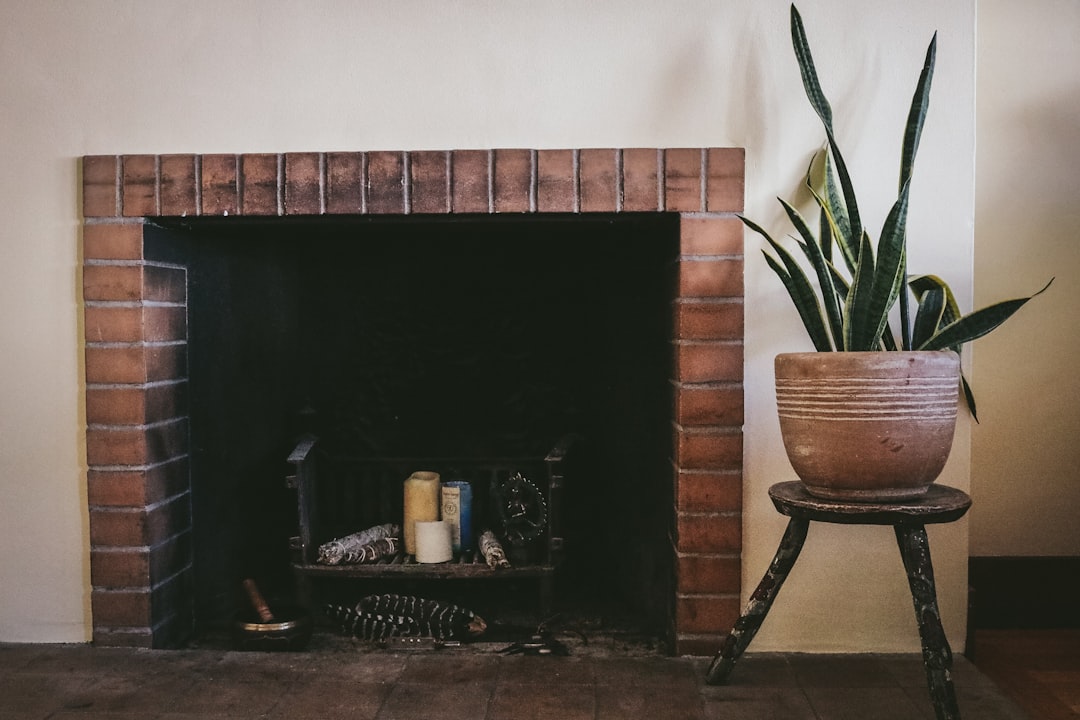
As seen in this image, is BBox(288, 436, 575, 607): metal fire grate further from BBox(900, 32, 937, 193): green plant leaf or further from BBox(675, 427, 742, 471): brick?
BBox(900, 32, 937, 193): green plant leaf

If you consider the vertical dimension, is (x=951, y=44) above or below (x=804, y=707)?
above

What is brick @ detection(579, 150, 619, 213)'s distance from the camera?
5.71 ft

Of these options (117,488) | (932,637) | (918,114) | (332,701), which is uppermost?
(918,114)

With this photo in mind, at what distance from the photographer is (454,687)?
5.33 ft

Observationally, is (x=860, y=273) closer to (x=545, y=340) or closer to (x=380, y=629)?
(x=545, y=340)

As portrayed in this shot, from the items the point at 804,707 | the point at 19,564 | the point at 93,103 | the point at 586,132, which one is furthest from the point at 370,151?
the point at 804,707

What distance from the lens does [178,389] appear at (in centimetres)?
194

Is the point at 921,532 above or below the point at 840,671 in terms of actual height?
above

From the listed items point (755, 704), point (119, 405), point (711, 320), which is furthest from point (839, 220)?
point (119, 405)

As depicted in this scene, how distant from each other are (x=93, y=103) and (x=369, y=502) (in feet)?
3.96

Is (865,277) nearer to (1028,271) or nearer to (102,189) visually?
(1028,271)

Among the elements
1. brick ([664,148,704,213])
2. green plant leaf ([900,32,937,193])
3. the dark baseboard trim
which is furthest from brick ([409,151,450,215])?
the dark baseboard trim

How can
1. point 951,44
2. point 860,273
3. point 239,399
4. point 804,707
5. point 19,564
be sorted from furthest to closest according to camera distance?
point 239,399, point 19,564, point 951,44, point 804,707, point 860,273

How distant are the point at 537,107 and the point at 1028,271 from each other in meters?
1.45
